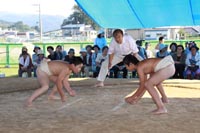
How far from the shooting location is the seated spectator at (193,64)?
7.58 meters

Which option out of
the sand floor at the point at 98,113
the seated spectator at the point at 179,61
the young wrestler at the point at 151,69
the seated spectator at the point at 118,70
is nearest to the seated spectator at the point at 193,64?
the seated spectator at the point at 179,61

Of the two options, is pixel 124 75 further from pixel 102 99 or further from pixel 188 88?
pixel 102 99

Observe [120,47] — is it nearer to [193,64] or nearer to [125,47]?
[125,47]

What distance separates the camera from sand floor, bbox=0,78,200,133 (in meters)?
3.33

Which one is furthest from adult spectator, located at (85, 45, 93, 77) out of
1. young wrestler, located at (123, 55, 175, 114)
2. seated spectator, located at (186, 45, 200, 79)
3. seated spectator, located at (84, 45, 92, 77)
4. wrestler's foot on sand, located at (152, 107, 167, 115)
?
wrestler's foot on sand, located at (152, 107, 167, 115)

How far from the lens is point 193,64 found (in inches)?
297

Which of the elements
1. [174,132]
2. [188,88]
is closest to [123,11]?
[188,88]

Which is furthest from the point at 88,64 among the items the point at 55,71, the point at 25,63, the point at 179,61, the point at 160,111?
the point at 160,111

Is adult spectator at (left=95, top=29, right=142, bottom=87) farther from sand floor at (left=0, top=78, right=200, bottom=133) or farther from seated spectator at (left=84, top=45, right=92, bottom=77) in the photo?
seated spectator at (left=84, top=45, right=92, bottom=77)

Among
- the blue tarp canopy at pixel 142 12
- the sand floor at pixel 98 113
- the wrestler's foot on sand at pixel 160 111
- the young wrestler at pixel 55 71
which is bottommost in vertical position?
the sand floor at pixel 98 113

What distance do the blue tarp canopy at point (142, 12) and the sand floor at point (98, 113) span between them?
2.38 metres

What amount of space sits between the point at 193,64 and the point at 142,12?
186 cm

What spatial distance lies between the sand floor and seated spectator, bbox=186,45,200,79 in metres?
1.60

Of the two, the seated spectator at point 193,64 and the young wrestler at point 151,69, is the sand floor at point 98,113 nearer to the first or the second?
the young wrestler at point 151,69
